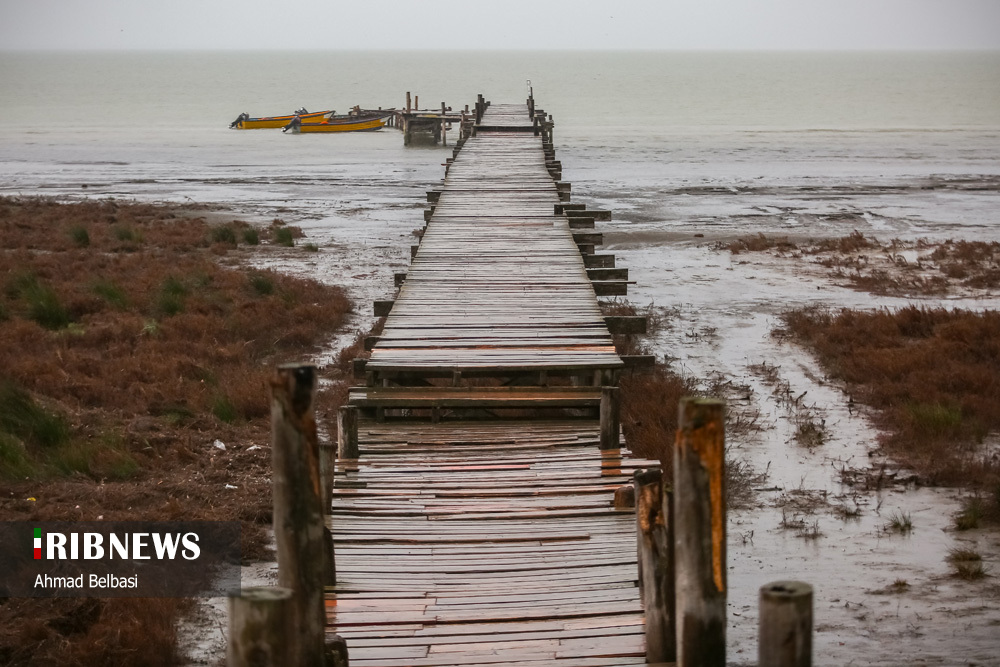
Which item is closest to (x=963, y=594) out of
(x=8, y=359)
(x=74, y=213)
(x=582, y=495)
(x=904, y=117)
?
(x=582, y=495)

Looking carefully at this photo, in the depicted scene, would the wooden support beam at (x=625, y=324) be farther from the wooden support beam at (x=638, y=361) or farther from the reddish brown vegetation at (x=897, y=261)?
the reddish brown vegetation at (x=897, y=261)

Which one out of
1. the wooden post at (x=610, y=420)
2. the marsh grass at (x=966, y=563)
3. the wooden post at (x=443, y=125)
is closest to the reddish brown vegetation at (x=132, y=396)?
A: the wooden post at (x=610, y=420)

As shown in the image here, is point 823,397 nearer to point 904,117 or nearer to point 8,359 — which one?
point 8,359

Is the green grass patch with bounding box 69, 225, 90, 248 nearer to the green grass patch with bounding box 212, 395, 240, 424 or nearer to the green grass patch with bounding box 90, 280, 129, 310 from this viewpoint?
the green grass patch with bounding box 90, 280, 129, 310

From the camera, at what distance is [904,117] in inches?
3418

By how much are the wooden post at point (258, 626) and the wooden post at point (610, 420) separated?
4.54 metres

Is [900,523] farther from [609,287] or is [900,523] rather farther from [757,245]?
[757,245]

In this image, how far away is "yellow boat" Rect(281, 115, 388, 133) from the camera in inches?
2611

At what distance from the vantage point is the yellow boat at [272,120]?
67938mm

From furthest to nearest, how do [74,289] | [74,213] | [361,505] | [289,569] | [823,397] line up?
[74,213]
[74,289]
[823,397]
[361,505]
[289,569]

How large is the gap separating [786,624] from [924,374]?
1146 centimetres

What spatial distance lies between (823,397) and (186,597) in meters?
8.82

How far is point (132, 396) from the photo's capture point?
13.6 meters

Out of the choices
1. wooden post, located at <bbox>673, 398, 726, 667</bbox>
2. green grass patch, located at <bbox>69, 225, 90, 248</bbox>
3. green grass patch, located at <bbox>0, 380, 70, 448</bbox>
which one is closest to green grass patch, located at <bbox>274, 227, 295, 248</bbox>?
green grass patch, located at <bbox>69, 225, 90, 248</bbox>
